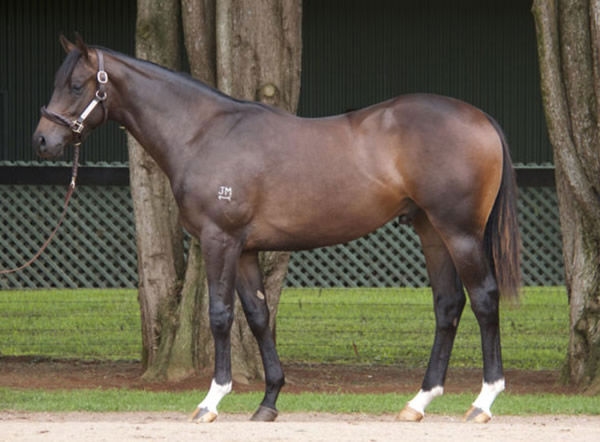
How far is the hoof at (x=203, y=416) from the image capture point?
21.3 feet

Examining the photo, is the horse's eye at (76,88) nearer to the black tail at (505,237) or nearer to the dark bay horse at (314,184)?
the dark bay horse at (314,184)

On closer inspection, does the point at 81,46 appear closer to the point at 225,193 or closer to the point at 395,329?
the point at 225,193

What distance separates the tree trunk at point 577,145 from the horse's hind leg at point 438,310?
202 cm

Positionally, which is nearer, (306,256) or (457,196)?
(457,196)

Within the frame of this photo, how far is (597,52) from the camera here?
8.44 meters

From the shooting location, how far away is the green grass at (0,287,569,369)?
36.4 ft

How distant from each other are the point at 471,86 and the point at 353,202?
12860mm

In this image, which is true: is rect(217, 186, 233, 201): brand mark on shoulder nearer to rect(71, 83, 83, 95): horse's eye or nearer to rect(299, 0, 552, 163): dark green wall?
rect(71, 83, 83, 95): horse's eye

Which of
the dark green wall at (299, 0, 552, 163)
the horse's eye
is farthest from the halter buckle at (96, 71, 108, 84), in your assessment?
the dark green wall at (299, 0, 552, 163)

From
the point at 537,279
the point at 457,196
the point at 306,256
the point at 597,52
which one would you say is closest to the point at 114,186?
the point at 306,256

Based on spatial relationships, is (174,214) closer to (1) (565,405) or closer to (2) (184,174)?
(2) (184,174)

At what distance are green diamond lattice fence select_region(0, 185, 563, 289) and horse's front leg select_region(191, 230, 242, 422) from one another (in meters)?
8.91

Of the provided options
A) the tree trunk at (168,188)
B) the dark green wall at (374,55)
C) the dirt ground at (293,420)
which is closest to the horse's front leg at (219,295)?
the dirt ground at (293,420)

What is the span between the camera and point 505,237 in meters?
6.71
